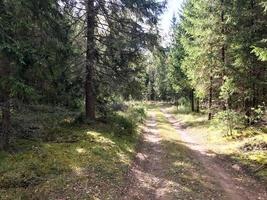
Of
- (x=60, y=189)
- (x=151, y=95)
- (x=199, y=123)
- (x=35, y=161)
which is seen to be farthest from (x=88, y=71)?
(x=151, y=95)

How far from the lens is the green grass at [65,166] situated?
10406mm

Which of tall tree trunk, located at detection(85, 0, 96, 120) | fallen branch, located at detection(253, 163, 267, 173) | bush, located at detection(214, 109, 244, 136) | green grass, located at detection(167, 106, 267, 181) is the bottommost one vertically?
fallen branch, located at detection(253, 163, 267, 173)

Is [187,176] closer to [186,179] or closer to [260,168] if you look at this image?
[186,179]

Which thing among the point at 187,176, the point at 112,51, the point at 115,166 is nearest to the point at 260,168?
the point at 187,176

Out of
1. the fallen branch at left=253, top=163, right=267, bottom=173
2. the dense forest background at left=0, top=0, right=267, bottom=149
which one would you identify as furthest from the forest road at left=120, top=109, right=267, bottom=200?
the dense forest background at left=0, top=0, right=267, bottom=149

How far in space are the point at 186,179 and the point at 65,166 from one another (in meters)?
4.39

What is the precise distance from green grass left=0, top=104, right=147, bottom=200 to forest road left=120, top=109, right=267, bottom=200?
0.65m

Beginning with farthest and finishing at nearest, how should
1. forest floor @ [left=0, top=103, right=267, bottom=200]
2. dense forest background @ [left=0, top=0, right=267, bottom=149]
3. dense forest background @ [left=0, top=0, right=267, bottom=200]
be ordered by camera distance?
dense forest background @ [left=0, top=0, right=267, bottom=149]
dense forest background @ [left=0, top=0, right=267, bottom=200]
forest floor @ [left=0, top=103, right=267, bottom=200]

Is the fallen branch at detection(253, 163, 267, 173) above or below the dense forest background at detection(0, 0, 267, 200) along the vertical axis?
below

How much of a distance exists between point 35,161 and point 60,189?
2088 mm

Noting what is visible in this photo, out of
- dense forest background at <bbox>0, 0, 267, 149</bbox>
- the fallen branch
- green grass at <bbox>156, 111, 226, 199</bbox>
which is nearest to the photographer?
green grass at <bbox>156, 111, 226, 199</bbox>

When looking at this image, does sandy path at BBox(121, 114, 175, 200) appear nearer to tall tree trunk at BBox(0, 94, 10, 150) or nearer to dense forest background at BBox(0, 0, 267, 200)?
dense forest background at BBox(0, 0, 267, 200)

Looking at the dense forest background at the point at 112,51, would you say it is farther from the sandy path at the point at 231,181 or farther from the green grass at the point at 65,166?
the sandy path at the point at 231,181

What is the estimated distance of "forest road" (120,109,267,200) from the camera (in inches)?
437
